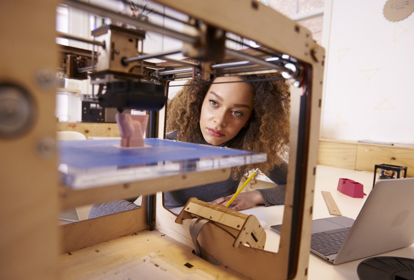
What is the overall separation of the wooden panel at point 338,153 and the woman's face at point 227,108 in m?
1.31

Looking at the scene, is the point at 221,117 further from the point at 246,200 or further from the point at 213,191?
the point at 213,191

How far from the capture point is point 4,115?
210 millimetres

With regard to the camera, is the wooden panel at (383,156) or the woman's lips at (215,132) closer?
the woman's lips at (215,132)

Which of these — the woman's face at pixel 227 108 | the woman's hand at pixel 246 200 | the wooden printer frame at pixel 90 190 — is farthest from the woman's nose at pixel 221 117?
the wooden printer frame at pixel 90 190

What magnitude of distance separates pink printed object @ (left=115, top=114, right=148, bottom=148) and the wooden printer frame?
184 mm

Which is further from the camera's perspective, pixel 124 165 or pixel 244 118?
pixel 244 118

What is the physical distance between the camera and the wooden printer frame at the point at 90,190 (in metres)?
0.21

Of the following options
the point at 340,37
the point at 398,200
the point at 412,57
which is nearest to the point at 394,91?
the point at 412,57

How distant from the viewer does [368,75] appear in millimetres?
2182

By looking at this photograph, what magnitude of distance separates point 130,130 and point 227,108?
66cm

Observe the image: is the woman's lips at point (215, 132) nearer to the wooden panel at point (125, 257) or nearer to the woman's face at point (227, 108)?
the woman's face at point (227, 108)

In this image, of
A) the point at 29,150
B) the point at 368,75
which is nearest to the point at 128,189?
the point at 29,150

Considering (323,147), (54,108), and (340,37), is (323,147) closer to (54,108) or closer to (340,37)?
(340,37)

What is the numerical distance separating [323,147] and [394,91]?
66cm
